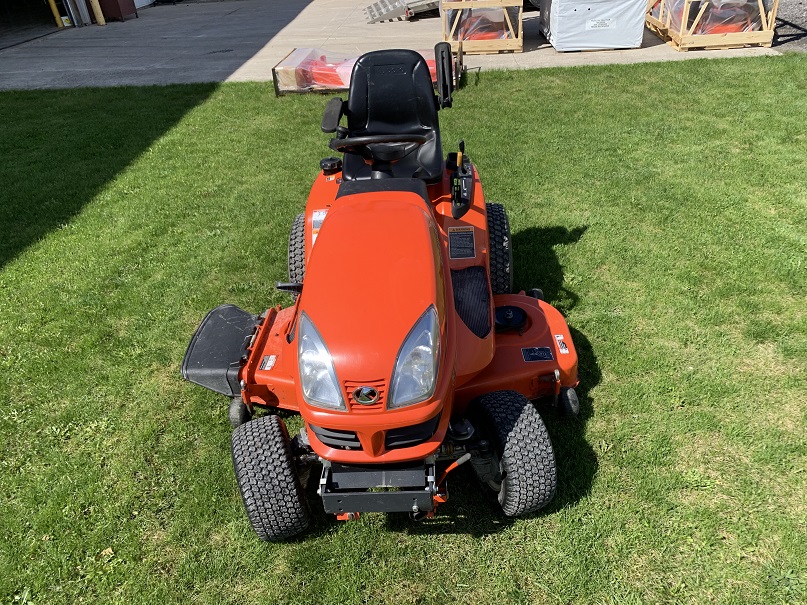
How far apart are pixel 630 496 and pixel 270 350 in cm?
192

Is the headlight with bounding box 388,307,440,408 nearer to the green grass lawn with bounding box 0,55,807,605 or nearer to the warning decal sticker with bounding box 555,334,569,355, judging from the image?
the green grass lawn with bounding box 0,55,807,605

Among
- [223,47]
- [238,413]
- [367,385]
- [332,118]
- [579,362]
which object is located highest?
[332,118]

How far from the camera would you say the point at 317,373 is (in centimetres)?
222

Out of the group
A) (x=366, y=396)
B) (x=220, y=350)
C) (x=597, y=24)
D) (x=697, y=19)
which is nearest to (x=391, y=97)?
(x=220, y=350)

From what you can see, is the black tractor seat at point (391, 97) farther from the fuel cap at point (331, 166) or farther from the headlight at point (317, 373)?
the headlight at point (317, 373)

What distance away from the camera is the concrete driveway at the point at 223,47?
1033 centimetres

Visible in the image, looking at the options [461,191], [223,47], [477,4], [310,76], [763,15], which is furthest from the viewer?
[223,47]

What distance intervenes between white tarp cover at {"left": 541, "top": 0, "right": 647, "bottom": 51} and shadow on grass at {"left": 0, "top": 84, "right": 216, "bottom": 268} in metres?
5.92

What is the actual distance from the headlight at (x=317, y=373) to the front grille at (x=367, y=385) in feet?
0.10

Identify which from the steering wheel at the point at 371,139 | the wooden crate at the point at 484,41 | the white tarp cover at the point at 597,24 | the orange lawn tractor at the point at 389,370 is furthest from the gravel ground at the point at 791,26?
the orange lawn tractor at the point at 389,370

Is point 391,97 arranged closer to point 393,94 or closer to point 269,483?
point 393,94

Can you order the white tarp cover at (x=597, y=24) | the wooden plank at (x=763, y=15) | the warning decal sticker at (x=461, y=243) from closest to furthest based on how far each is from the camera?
the warning decal sticker at (x=461, y=243) < the wooden plank at (x=763, y=15) < the white tarp cover at (x=597, y=24)

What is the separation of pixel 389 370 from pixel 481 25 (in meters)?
10.0

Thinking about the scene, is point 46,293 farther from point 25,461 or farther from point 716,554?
point 716,554
